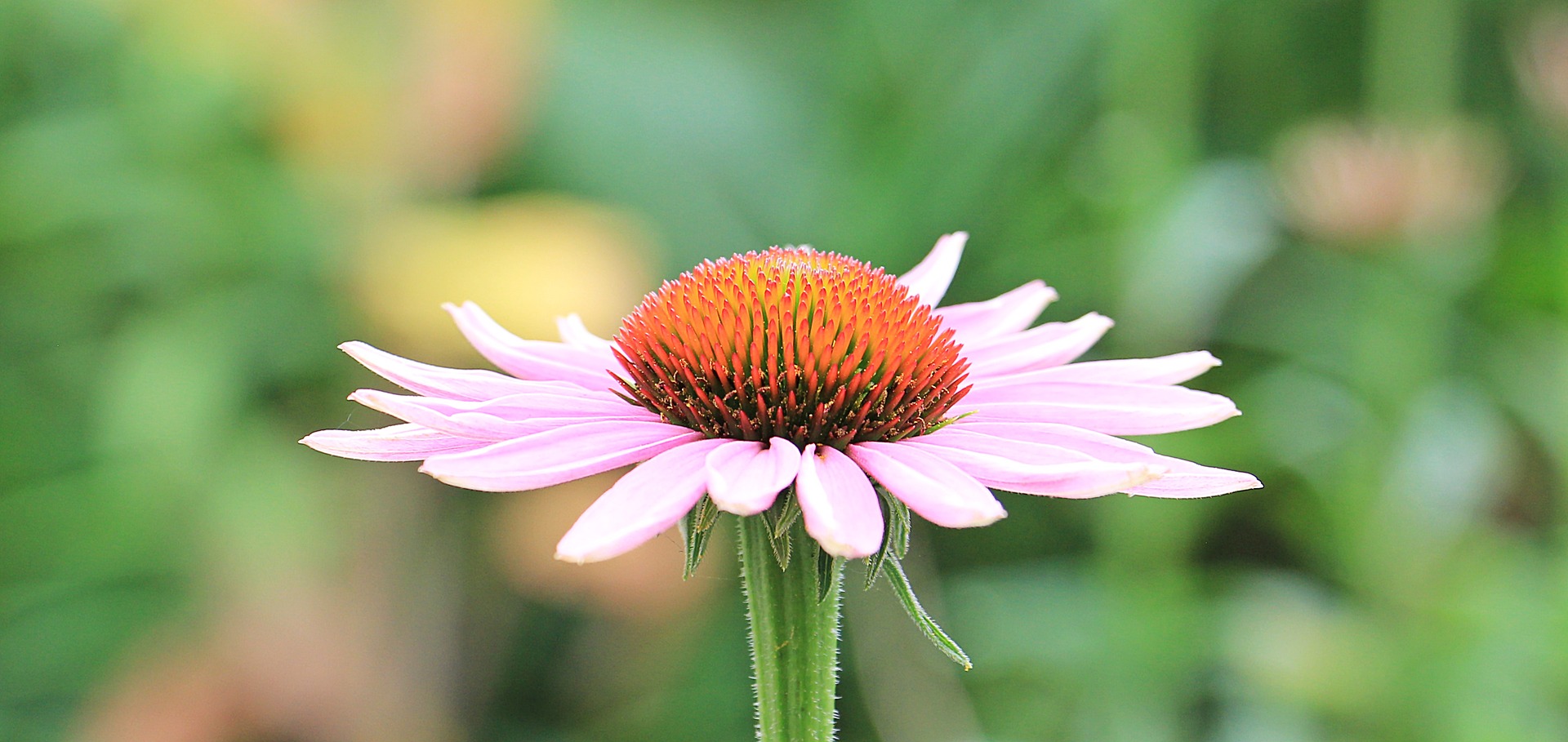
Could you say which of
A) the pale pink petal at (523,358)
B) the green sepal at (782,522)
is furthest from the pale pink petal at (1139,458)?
the pale pink petal at (523,358)

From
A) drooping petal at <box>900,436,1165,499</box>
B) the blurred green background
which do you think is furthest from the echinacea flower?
the blurred green background

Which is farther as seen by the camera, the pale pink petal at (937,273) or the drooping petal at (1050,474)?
the pale pink petal at (937,273)

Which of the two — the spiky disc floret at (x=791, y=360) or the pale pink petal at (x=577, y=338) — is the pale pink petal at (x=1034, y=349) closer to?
the spiky disc floret at (x=791, y=360)

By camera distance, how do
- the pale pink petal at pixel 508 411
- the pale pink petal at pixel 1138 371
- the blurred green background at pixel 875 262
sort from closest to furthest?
the pale pink petal at pixel 508 411 → the pale pink petal at pixel 1138 371 → the blurred green background at pixel 875 262

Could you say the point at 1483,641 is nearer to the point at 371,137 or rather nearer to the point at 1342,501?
the point at 1342,501

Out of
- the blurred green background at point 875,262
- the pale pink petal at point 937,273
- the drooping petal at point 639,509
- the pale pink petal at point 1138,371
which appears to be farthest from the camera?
the blurred green background at point 875,262

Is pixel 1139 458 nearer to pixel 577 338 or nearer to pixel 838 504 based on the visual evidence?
pixel 838 504

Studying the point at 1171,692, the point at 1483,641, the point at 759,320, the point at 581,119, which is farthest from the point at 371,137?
the point at 1483,641

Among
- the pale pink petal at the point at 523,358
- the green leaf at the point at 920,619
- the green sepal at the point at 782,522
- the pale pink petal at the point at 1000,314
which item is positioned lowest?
the green leaf at the point at 920,619
